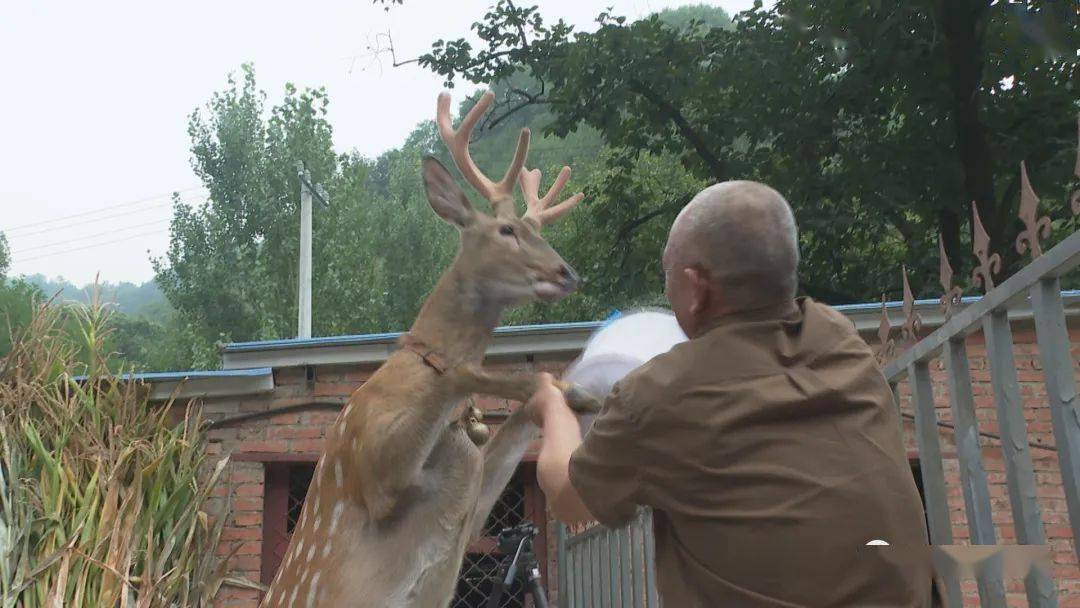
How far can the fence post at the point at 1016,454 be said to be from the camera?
5.67 ft

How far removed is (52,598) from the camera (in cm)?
596

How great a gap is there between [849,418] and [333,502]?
2021 millimetres

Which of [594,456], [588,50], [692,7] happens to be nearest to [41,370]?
[594,456]

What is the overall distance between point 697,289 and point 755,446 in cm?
28

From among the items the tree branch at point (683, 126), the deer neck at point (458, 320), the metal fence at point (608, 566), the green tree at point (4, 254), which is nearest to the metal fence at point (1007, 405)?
the metal fence at point (608, 566)

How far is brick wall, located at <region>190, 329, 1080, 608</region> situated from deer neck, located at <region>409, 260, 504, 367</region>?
3883 millimetres

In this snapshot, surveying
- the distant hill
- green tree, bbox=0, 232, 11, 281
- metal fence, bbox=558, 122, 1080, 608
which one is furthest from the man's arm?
green tree, bbox=0, 232, 11, 281

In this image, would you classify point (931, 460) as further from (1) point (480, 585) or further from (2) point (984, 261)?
(1) point (480, 585)

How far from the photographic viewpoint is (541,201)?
3.94m

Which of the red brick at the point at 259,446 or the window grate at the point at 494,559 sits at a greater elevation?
the red brick at the point at 259,446

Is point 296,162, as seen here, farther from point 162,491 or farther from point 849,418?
point 849,418

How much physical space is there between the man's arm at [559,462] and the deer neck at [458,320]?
104 cm

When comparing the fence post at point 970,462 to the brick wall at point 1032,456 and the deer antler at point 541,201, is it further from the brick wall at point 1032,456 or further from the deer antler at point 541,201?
the brick wall at point 1032,456

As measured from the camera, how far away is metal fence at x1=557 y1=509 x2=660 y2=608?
363cm
